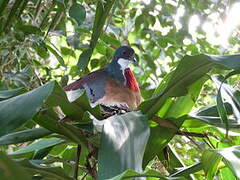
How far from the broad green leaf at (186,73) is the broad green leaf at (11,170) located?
37 cm

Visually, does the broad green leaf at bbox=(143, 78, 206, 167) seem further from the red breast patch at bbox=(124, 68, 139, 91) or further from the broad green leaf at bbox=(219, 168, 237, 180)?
the red breast patch at bbox=(124, 68, 139, 91)

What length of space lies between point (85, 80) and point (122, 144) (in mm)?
705

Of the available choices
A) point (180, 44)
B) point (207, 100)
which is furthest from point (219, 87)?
point (207, 100)

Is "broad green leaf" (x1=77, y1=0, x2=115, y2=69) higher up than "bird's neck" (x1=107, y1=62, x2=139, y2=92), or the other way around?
"broad green leaf" (x1=77, y1=0, x2=115, y2=69)

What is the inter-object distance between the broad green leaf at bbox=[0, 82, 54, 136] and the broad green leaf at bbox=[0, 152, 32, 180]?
0.21 ft

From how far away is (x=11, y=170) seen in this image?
0.49 m

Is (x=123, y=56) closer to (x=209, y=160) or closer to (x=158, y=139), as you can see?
(x=158, y=139)

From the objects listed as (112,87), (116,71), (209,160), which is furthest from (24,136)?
(116,71)

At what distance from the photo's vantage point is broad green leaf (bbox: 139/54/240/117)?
729mm

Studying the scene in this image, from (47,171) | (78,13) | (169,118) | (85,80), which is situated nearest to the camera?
(47,171)

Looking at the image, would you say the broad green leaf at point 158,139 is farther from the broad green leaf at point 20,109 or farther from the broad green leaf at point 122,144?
the broad green leaf at point 20,109

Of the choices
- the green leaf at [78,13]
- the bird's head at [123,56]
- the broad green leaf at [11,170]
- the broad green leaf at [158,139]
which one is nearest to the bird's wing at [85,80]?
the bird's head at [123,56]

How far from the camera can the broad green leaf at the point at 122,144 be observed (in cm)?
58

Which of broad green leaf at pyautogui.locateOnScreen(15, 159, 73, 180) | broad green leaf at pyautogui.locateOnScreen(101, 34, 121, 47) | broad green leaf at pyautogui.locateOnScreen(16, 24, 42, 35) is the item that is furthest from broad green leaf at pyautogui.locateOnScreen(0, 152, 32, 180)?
broad green leaf at pyautogui.locateOnScreen(101, 34, 121, 47)
